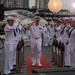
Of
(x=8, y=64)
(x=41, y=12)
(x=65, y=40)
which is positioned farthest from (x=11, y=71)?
(x=41, y=12)

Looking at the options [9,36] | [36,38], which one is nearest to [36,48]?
[36,38]

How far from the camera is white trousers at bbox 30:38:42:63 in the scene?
35.5 ft

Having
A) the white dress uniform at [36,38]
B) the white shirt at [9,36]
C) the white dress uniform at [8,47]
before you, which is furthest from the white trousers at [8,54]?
the white dress uniform at [36,38]

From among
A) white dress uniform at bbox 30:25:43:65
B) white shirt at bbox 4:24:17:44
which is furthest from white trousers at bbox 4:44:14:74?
white dress uniform at bbox 30:25:43:65

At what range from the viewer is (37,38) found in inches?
426

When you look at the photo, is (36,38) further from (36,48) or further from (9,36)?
(9,36)

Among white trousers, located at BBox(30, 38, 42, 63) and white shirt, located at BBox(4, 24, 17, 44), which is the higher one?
white shirt, located at BBox(4, 24, 17, 44)

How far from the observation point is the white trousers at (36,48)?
10820mm

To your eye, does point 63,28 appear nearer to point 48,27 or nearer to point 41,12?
point 48,27

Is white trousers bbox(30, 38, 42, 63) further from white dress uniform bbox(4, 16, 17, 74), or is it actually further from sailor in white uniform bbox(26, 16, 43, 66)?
white dress uniform bbox(4, 16, 17, 74)

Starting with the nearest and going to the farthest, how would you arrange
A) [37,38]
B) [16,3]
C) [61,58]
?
1. [61,58]
2. [37,38]
3. [16,3]

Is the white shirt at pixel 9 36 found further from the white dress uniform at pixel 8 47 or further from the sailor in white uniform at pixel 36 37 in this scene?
the sailor in white uniform at pixel 36 37

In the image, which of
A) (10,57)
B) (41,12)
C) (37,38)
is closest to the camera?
(10,57)

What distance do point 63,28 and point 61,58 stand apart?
1409 millimetres
